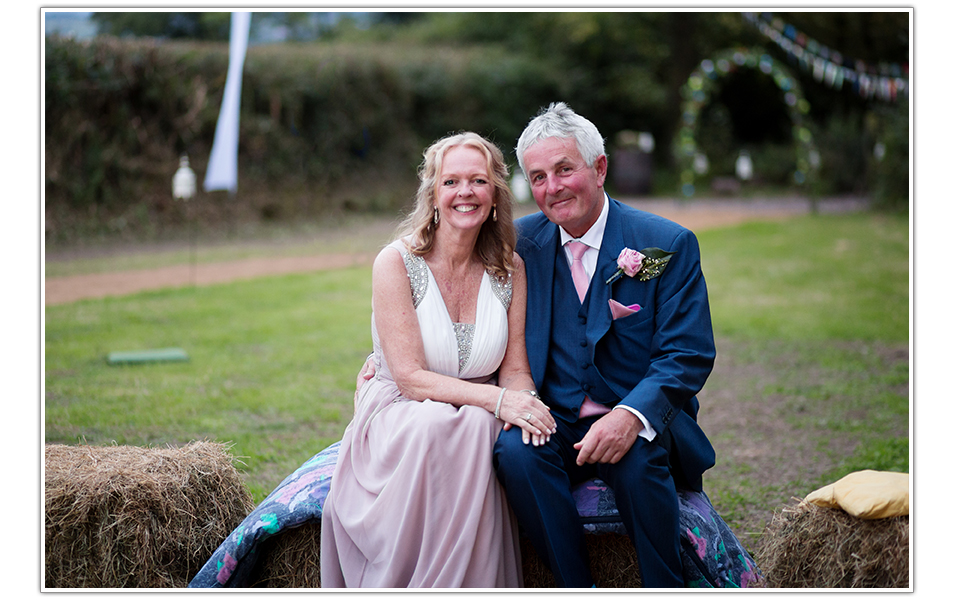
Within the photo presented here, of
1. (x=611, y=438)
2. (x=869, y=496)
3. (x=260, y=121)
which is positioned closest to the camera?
(x=869, y=496)

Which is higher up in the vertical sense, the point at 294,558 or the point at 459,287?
the point at 459,287

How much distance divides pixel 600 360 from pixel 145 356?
4662mm

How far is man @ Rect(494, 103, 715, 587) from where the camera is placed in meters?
2.63

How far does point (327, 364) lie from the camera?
22.2 ft

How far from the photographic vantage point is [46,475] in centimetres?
282

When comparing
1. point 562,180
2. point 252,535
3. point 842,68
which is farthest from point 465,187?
point 842,68

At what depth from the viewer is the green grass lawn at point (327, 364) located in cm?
480

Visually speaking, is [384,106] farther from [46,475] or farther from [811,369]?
[46,475]

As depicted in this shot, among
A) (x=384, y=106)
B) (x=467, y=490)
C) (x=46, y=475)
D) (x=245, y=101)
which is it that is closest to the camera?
(x=467, y=490)

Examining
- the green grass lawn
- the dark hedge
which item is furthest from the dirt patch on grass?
the dark hedge

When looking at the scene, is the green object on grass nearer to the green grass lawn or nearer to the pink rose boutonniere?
the green grass lawn

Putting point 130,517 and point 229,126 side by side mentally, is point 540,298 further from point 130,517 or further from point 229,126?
point 229,126

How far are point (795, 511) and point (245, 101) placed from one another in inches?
566

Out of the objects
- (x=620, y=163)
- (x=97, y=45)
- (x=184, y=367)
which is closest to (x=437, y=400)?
(x=184, y=367)
